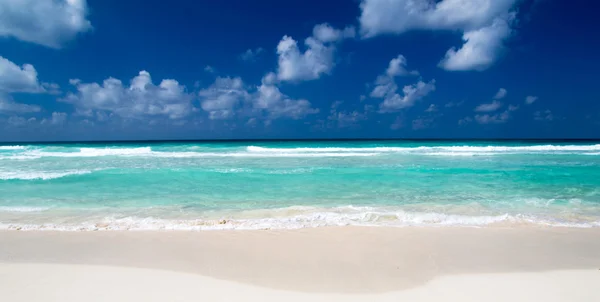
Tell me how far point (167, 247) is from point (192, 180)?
6782 mm

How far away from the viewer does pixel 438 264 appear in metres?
3.60

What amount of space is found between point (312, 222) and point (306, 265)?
5.97ft

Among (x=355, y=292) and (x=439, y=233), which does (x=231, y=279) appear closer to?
(x=355, y=292)

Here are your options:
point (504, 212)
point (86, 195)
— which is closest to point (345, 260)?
point (504, 212)

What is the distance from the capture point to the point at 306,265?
11.8ft

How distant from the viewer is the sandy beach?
9.66 ft

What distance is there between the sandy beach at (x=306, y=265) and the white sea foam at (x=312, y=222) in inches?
13.2

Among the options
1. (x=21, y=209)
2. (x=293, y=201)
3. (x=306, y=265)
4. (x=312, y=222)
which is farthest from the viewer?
(x=293, y=201)

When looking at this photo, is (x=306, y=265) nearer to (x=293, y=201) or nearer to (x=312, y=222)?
(x=312, y=222)

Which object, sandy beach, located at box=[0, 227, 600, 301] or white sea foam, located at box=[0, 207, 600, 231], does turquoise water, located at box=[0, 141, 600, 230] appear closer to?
white sea foam, located at box=[0, 207, 600, 231]

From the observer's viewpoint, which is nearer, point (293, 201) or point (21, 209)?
point (21, 209)

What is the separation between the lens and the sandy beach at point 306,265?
9.66 feet

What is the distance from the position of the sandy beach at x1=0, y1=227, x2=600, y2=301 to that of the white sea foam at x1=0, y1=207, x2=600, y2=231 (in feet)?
1.10

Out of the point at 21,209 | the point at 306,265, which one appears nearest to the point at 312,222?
the point at 306,265
